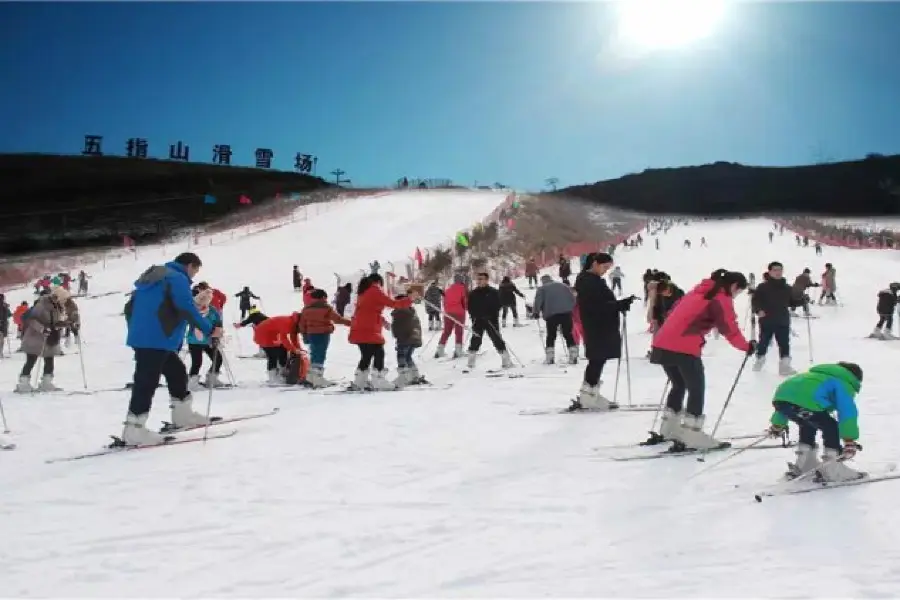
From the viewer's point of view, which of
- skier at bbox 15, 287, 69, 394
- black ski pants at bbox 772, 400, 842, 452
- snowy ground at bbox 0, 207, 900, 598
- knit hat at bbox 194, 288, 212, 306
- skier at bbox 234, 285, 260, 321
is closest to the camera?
snowy ground at bbox 0, 207, 900, 598

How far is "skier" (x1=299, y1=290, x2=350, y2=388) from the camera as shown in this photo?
11070mm

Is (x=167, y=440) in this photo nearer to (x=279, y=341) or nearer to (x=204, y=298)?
(x=204, y=298)

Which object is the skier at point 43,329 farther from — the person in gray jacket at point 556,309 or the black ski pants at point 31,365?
the person in gray jacket at point 556,309

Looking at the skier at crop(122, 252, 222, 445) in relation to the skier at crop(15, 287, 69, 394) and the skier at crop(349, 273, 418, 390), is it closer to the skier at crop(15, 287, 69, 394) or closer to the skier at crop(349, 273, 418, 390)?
the skier at crop(349, 273, 418, 390)

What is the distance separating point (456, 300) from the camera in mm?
14781

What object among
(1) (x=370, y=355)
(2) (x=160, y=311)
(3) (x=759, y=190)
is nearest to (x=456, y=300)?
(1) (x=370, y=355)

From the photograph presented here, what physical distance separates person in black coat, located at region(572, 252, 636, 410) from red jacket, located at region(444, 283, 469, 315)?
621cm

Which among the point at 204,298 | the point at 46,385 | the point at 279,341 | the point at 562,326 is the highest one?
the point at 204,298

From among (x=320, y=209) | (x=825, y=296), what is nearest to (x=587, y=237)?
Result: (x=320, y=209)

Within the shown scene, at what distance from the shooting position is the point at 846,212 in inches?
4855

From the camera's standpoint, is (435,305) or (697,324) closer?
(697,324)

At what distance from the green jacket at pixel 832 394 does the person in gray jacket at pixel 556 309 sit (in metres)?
7.57

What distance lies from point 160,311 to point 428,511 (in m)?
3.27

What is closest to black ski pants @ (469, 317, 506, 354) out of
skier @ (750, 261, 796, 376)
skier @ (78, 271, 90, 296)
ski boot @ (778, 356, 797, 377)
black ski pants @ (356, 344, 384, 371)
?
black ski pants @ (356, 344, 384, 371)
